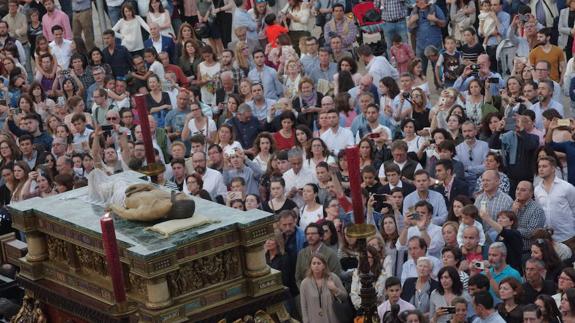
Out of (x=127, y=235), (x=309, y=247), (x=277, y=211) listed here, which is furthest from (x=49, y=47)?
(x=127, y=235)

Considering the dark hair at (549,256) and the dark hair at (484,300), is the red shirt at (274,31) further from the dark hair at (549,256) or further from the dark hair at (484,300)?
the dark hair at (484,300)

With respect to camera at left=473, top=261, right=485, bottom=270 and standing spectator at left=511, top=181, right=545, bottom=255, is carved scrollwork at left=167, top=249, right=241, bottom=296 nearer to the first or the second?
camera at left=473, top=261, right=485, bottom=270

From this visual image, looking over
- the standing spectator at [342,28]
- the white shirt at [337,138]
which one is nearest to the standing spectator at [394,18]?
the standing spectator at [342,28]

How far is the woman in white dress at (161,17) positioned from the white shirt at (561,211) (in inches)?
410

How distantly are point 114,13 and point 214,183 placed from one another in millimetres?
8999

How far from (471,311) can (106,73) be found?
10427mm

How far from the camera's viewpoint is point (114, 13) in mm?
26406

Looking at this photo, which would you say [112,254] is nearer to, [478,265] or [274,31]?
[478,265]

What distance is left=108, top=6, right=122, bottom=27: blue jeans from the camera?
26.3 metres

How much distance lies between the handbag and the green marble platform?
3715 mm

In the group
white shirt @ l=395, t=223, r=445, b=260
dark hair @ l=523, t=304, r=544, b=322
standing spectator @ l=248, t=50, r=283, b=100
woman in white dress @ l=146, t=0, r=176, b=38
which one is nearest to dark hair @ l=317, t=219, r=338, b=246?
white shirt @ l=395, t=223, r=445, b=260

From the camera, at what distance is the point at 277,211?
1702cm

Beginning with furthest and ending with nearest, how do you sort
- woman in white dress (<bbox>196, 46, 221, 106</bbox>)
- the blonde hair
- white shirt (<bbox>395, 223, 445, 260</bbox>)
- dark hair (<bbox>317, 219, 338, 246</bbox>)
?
woman in white dress (<bbox>196, 46, 221, 106</bbox>) → dark hair (<bbox>317, 219, 338, 246</bbox>) → white shirt (<bbox>395, 223, 445, 260</bbox>) → the blonde hair

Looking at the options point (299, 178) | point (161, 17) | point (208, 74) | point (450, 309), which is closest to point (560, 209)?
point (450, 309)
